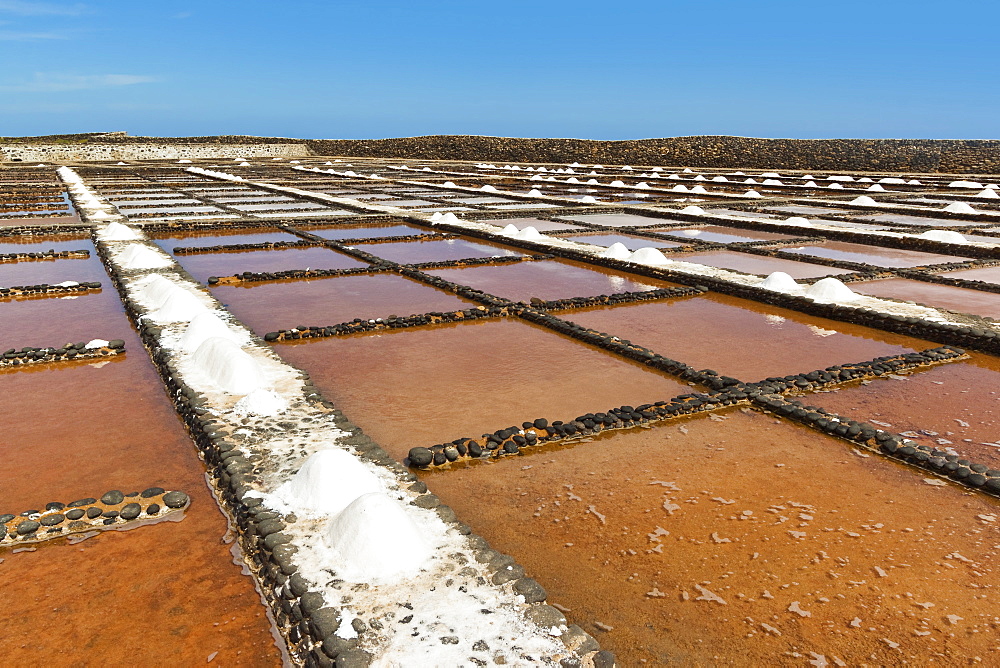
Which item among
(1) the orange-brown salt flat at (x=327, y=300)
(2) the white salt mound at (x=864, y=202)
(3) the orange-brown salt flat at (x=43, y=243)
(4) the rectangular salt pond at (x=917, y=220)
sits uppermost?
(2) the white salt mound at (x=864, y=202)

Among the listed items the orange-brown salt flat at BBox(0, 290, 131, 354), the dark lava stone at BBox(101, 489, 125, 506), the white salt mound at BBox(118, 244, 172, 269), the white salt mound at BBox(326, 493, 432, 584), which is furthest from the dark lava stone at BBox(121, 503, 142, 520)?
the white salt mound at BBox(118, 244, 172, 269)

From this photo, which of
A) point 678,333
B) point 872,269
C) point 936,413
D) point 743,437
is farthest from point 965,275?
point 743,437

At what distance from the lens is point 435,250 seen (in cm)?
1136

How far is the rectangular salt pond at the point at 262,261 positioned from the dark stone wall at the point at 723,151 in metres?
24.7

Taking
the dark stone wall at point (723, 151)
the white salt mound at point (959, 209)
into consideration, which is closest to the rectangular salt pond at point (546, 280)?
the white salt mound at point (959, 209)

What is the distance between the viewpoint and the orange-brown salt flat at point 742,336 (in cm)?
570

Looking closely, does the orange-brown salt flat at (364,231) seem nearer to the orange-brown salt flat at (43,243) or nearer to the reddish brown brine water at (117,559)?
the orange-brown salt flat at (43,243)

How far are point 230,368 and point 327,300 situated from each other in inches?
129

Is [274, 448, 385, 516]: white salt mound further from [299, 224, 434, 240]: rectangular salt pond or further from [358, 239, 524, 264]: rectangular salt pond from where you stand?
[299, 224, 434, 240]: rectangular salt pond

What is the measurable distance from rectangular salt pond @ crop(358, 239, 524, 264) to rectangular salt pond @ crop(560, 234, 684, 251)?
160 centimetres

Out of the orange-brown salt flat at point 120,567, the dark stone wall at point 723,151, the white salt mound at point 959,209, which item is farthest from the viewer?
the dark stone wall at point 723,151

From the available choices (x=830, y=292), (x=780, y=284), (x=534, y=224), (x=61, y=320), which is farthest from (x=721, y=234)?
(x=61, y=320)

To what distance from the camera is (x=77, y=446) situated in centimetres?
396

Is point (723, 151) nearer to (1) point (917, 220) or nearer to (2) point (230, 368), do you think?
(1) point (917, 220)
